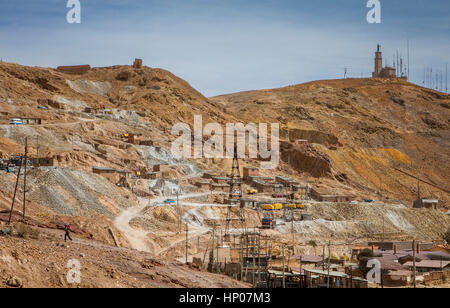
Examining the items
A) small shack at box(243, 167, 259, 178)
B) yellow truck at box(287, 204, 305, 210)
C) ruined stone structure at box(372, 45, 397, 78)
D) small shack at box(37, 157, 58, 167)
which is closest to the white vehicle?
small shack at box(37, 157, 58, 167)

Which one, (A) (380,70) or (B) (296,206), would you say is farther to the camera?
(A) (380,70)

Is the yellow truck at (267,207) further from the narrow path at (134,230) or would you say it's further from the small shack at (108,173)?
the small shack at (108,173)

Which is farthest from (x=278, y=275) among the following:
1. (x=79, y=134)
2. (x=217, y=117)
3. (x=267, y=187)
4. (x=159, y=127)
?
(x=217, y=117)

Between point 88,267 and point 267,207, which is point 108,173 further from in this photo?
point 88,267

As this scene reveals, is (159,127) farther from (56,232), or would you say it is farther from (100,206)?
(56,232)

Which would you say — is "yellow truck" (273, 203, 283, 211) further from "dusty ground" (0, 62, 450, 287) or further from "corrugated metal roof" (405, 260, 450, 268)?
"corrugated metal roof" (405, 260, 450, 268)

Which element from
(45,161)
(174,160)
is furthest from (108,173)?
(174,160)

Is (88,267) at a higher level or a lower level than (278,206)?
higher

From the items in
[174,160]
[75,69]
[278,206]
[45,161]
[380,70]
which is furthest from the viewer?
[380,70]

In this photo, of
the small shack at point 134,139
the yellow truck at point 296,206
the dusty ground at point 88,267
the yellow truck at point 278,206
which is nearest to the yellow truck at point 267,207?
the yellow truck at point 278,206

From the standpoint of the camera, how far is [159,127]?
86250 mm

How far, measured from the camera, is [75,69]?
114m

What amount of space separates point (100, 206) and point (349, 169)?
51325mm

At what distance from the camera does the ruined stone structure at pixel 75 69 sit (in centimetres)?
11331
